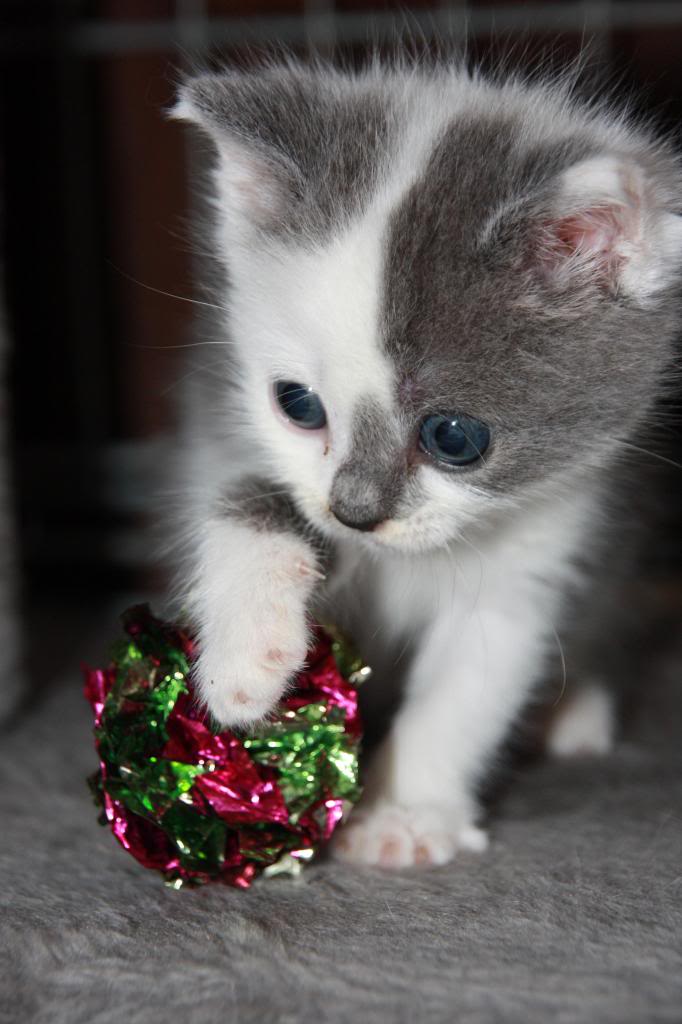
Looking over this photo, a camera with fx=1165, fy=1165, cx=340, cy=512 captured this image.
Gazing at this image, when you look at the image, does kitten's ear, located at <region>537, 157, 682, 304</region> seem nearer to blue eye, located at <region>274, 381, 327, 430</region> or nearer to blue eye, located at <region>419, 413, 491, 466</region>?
blue eye, located at <region>419, 413, 491, 466</region>

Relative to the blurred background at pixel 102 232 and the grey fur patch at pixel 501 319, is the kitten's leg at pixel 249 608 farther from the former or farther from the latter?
the blurred background at pixel 102 232

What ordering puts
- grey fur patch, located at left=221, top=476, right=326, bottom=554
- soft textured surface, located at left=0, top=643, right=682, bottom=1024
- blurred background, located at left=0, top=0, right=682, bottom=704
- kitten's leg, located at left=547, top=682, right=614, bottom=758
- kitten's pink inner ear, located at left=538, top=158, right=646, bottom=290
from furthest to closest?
blurred background, located at left=0, top=0, right=682, bottom=704 < kitten's leg, located at left=547, top=682, right=614, bottom=758 < grey fur patch, located at left=221, top=476, right=326, bottom=554 < kitten's pink inner ear, located at left=538, top=158, right=646, bottom=290 < soft textured surface, located at left=0, top=643, right=682, bottom=1024

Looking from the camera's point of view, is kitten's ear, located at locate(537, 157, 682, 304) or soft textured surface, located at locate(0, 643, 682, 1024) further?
kitten's ear, located at locate(537, 157, 682, 304)

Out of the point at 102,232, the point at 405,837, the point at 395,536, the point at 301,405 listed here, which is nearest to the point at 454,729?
the point at 405,837

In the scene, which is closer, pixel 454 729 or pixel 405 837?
pixel 405 837

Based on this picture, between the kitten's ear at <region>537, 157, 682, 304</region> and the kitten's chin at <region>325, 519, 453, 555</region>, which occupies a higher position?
the kitten's ear at <region>537, 157, 682, 304</region>

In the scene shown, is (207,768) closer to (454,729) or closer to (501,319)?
(454,729)

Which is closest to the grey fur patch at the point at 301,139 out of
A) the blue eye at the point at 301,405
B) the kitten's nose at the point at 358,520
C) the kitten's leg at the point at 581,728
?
the blue eye at the point at 301,405

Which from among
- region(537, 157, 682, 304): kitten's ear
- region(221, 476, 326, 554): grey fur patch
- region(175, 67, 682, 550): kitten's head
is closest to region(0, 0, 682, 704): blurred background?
region(221, 476, 326, 554): grey fur patch

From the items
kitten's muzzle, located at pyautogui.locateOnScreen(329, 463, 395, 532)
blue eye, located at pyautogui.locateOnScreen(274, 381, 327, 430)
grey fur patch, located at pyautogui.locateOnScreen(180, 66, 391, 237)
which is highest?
grey fur patch, located at pyautogui.locateOnScreen(180, 66, 391, 237)

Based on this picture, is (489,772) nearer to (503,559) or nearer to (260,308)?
(503,559)
